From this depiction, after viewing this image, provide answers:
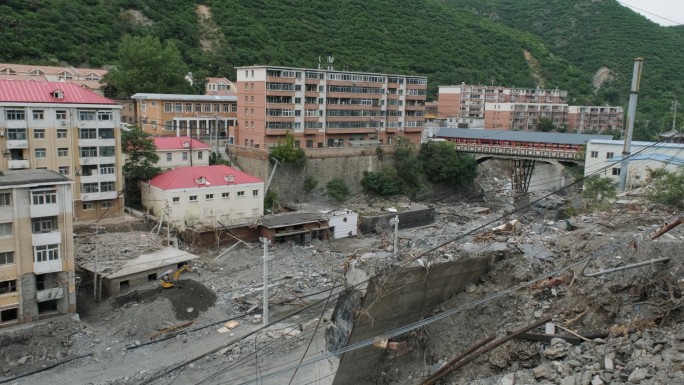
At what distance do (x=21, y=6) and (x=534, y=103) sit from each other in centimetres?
4840

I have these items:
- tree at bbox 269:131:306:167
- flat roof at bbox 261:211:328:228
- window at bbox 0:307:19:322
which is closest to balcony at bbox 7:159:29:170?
window at bbox 0:307:19:322

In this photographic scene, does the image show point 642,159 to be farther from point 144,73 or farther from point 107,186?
point 144,73

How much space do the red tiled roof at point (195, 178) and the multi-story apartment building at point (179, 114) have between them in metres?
7.82

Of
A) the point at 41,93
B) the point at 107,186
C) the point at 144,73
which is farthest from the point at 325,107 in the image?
the point at 41,93

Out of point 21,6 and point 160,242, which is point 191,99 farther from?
point 21,6

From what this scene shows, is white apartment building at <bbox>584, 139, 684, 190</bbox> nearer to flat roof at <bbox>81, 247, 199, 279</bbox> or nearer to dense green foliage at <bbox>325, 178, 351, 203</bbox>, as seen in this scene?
dense green foliage at <bbox>325, 178, 351, 203</bbox>

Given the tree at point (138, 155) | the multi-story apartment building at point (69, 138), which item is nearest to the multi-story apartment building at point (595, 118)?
the tree at point (138, 155)

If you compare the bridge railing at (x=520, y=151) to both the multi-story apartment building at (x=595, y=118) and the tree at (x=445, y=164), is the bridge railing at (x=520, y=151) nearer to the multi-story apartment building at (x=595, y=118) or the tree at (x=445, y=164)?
the tree at (x=445, y=164)

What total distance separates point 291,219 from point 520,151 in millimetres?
20448

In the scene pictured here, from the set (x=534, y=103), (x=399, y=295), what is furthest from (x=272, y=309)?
(x=534, y=103)

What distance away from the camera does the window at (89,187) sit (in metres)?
24.1

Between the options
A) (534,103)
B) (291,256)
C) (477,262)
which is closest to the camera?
(477,262)

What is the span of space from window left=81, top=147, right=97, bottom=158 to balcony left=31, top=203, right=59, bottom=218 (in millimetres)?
7229

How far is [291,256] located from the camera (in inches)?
968
